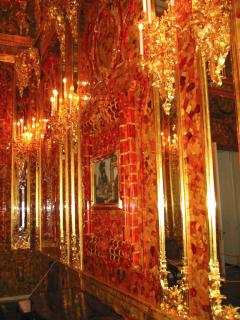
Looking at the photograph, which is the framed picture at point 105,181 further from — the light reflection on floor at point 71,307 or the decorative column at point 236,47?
the decorative column at point 236,47

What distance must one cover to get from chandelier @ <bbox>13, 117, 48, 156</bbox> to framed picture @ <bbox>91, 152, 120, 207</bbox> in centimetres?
339

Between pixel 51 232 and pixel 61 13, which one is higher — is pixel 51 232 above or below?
below

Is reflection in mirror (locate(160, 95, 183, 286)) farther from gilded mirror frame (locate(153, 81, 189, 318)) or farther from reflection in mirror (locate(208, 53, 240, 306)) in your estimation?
reflection in mirror (locate(208, 53, 240, 306))

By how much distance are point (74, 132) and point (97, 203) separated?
1.46 m

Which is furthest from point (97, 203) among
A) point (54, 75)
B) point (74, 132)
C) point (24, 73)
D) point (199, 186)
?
point (24, 73)

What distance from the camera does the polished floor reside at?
4.11 m

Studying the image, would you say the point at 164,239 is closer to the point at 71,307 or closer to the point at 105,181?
the point at 105,181

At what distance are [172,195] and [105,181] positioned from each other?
1.61 meters

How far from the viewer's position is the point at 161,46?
286 centimetres

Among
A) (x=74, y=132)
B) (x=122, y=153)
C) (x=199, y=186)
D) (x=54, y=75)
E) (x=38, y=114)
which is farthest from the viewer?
(x=38, y=114)

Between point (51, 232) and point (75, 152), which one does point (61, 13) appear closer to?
point (75, 152)

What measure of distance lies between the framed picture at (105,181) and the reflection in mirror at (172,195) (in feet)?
3.52

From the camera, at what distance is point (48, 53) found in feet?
25.5

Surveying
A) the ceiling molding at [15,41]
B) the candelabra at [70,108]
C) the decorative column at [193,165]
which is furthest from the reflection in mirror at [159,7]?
the ceiling molding at [15,41]
